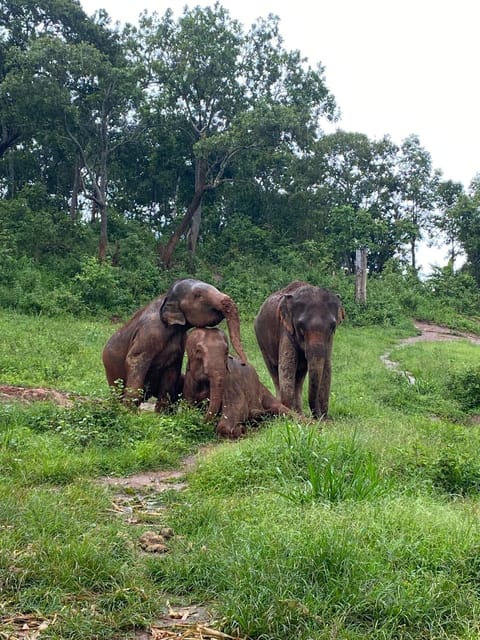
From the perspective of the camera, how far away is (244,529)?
4164 mm

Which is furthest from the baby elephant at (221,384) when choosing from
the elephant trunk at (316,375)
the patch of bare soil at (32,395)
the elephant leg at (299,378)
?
the patch of bare soil at (32,395)

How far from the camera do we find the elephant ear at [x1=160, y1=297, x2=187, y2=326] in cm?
896

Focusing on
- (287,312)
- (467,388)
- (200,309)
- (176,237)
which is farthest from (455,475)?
(176,237)

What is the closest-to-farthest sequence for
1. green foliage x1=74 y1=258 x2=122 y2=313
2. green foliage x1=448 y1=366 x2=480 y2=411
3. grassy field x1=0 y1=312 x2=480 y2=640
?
grassy field x1=0 y1=312 x2=480 y2=640 → green foliage x1=448 y1=366 x2=480 y2=411 → green foliage x1=74 y1=258 x2=122 y2=313

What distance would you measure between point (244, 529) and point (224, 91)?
92.5ft

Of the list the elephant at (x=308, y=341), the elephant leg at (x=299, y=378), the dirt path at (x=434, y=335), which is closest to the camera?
the elephant at (x=308, y=341)

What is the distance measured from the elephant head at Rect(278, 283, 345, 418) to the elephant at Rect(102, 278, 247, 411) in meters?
1.04

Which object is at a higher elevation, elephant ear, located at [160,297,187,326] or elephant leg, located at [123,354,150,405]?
elephant ear, located at [160,297,187,326]

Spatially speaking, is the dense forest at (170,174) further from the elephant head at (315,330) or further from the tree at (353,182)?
the elephant head at (315,330)

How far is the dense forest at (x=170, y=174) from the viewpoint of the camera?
25.4 metres

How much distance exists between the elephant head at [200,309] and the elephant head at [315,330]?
3.58 feet

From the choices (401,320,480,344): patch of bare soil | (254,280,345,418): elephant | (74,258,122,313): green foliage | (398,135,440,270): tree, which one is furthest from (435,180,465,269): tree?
(254,280,345,418): elephant

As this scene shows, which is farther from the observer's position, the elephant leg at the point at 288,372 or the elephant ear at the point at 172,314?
the elephant leg at the point at 288,372

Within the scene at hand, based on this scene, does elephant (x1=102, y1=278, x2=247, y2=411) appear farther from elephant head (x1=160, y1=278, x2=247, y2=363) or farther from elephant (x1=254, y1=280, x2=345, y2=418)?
elephant (x1=254, y1=280, x2=345, y2=418)
